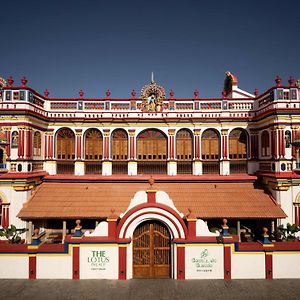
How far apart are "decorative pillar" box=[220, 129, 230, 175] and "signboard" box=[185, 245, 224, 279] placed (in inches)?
282

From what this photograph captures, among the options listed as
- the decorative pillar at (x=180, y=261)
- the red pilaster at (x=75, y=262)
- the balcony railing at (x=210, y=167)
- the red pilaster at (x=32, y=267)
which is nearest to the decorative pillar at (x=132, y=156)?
the balcony railing at (x=210, y=167)

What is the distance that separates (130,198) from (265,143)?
968cm

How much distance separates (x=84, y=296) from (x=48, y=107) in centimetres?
A: 1292

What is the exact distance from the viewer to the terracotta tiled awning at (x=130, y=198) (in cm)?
1322

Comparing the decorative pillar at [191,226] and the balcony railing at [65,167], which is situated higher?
the balcony railing at [65,167]

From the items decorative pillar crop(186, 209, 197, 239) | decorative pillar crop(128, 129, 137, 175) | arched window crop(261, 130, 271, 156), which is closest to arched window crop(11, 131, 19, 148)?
decorative pillar crop(128, 129, 137, 175)

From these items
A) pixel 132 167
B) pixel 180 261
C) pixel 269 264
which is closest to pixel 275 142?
pixel 269 264

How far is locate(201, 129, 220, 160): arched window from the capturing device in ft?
55.6

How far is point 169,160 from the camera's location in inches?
658

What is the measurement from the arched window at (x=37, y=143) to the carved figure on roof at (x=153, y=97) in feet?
24.6

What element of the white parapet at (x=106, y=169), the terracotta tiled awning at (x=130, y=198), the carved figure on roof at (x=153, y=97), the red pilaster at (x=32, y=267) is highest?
the carved figure on roof at (x=153, y=97)

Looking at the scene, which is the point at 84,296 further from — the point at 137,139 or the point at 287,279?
the point at 137,139

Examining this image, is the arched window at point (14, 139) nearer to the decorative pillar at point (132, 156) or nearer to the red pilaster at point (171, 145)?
the decorative pillar at point (132, 156)

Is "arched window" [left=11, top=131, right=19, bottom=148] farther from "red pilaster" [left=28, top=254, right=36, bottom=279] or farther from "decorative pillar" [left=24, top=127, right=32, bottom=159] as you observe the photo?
"red pilaster" [left=28, top=254, right=36, bottom=279]
